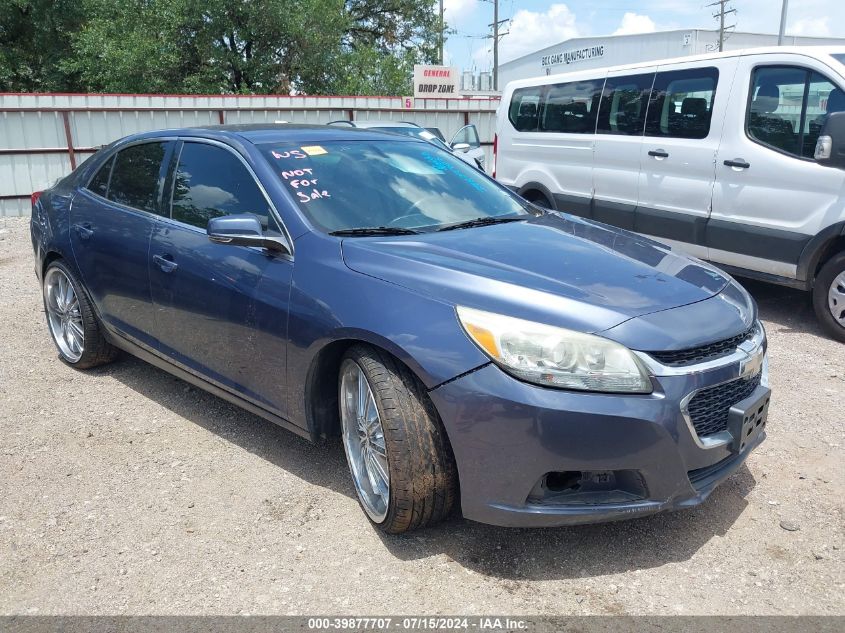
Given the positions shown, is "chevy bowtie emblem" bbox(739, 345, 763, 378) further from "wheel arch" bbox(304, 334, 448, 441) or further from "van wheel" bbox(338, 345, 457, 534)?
"wheel arch" bbox(304, 334, 448, 441)

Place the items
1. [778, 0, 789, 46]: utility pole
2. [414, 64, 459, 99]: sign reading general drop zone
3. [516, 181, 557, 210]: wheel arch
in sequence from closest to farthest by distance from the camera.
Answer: [516, 181, 557, 210]: wheel arch → [414, 64, 459, 99]: sign reading general drop zone → [778, 0, 789, 46]: utility pole

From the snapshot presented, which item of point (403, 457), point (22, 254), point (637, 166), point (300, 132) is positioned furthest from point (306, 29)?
point (403, 457)

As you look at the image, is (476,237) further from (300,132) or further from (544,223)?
(300,132)

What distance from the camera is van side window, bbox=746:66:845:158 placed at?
5.41 m

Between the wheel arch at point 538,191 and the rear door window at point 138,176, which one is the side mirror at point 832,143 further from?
the rear door window at point 138,176

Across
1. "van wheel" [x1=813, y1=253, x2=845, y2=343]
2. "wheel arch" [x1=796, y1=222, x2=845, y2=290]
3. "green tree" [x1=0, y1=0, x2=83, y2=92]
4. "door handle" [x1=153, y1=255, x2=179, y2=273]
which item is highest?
"green tree" [x1=0, y1=0, x2=83, y2=92]

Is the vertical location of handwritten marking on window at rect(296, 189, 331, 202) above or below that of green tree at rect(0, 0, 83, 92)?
below

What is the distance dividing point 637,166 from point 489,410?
5027 mm

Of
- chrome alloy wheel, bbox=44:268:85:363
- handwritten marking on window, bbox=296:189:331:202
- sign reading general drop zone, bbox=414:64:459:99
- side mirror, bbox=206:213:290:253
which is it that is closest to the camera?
side mirror, bbox=206:213:290:253

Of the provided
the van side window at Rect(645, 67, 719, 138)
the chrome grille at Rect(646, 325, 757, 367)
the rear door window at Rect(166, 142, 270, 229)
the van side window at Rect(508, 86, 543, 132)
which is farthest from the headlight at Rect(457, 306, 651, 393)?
the van side window at Rect(508, 86, 543, 132)

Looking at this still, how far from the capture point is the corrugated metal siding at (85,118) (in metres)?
13.6

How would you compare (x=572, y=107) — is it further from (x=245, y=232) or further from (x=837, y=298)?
(x=245, y=232)

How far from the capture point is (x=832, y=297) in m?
5.43

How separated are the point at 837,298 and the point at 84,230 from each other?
16.9 feet
